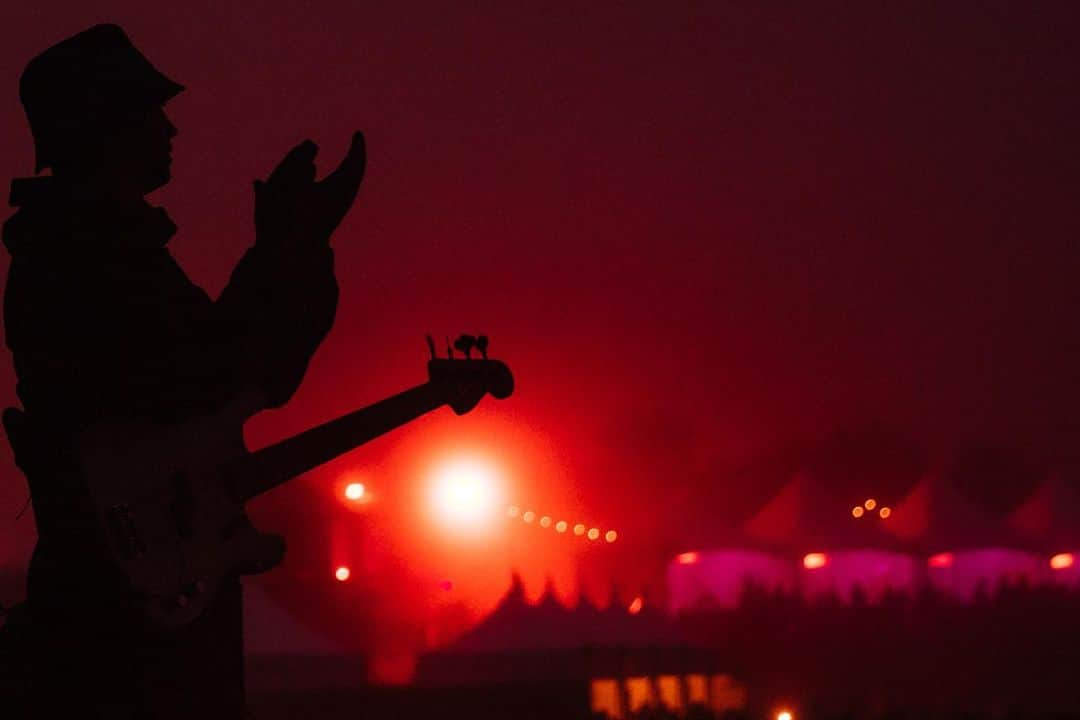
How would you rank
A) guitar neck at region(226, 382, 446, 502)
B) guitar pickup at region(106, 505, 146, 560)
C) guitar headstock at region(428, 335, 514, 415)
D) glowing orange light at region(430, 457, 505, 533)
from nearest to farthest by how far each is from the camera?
guitar pickup at region(106, 505, 146, 560) → guitar neck at region(226, 382, 446, 502) → guitar headstock at region(428, 335, 514, 415) → glowing orange light at region(430, 457, 505, 533)

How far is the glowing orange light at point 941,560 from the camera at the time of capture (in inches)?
640

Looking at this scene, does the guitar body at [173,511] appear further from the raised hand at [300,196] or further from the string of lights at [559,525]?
the string of lights at [559,525]

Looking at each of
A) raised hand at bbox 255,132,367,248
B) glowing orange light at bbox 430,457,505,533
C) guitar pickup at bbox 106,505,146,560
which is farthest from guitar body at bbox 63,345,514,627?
glowing orange light at bbox 430,457,505,533

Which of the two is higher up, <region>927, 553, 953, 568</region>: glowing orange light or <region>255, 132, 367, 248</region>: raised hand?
<region>927, 553, 953, 568</region>: glowing orange light

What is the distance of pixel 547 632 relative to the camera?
13992mm

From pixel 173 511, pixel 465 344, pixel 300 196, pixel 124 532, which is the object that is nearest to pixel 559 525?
pixel 465 344

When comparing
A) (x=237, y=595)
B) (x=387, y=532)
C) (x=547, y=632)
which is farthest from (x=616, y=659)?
(x=237, y=595)

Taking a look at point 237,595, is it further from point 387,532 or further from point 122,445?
point 387,532

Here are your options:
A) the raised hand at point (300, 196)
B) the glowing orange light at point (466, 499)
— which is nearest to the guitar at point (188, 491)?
the raised hand at point (300, 196)

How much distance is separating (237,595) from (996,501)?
16.6m

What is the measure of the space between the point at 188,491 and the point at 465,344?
1.11 m

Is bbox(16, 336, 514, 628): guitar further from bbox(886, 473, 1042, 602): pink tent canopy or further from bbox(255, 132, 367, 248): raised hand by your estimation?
bbox(886, 473, 1042, 602): pink tent canopy

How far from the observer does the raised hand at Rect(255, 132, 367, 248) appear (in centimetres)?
464

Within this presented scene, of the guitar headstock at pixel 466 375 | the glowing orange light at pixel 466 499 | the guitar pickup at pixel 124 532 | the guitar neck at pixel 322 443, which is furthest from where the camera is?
the glowing orange light at pixel 466 499
